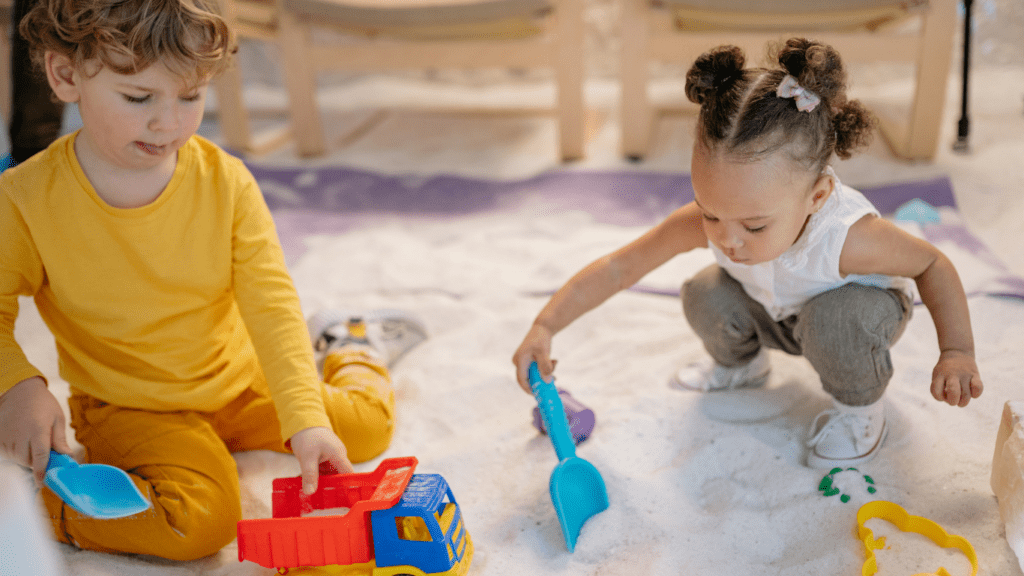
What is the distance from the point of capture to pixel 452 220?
2043 mm

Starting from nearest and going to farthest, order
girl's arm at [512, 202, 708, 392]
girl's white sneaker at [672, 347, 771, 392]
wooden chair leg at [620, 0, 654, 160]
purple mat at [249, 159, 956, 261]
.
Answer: girl's arm at [512, 202, 708, 392] < girl's white sneaker at [672, 347, 771, 392] < purple mat at [249, 159, 956, 261] < wooden chair leg at [620, 0, 654, 160]

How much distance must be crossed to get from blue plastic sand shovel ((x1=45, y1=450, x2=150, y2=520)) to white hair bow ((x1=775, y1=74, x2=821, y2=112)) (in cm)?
82

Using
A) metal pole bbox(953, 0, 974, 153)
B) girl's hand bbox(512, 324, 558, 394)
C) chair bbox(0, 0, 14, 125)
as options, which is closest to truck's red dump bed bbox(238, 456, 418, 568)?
girl's hand bbox(512, 324, 558, 394)

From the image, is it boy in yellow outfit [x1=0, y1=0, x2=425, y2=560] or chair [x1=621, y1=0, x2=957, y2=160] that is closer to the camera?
boy in yellow outfit [x1=0, y1=0, x2=425, y2=560]

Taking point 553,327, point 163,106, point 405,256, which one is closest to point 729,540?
point 553,327

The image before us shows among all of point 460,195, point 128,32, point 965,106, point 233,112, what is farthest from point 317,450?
point 965,106

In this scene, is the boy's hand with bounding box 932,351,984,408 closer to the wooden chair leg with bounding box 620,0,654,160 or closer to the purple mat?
the purple mat

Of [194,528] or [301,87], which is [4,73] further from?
[194,528]

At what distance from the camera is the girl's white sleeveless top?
96 cm

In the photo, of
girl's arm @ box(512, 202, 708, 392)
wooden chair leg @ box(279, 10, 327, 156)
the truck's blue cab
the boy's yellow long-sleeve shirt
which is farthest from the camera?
wooden chair leg @ box(279, 10, 327, 156)

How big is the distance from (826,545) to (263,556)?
61 cm

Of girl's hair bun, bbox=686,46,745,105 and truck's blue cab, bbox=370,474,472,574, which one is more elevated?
girl's hair bun, bbox=686,46,745,105

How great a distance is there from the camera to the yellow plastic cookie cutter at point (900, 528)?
822 millimetres

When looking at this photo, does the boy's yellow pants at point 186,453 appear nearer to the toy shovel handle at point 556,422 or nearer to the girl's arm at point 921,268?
the toy shovel handle at point 556,422
